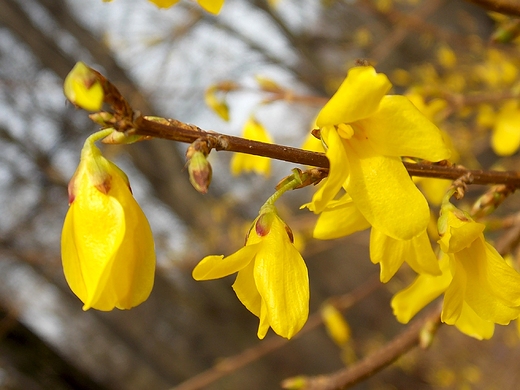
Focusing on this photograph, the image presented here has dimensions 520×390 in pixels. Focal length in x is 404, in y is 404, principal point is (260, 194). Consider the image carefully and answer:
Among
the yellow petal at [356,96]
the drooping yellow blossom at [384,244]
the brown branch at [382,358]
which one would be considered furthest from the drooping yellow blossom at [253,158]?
the yellow petal at [356,96]

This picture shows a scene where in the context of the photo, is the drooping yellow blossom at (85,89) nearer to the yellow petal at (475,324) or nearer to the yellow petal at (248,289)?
the yellow petal at (248,289)

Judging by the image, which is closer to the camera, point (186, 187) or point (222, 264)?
point (222, 264)

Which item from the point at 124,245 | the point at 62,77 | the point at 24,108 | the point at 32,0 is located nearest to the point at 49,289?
the point at 24,108

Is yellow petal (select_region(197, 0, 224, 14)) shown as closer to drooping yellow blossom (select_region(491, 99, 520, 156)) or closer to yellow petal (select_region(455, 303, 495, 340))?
yellow petal (select_region(455, 303, 495, 340))

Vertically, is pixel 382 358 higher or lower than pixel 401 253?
lower

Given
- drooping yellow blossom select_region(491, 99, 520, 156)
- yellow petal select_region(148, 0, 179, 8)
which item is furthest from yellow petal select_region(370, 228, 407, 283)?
drooping yellow blossom select_region(491, 99, 520, 156)

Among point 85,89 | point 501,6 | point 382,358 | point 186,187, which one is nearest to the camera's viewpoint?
point 85,89

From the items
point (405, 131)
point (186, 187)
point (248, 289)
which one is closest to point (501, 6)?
point (405, 131)

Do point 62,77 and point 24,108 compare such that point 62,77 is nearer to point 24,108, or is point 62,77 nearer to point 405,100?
point 24,108

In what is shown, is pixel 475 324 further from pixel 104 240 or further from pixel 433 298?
pixel 104 240
